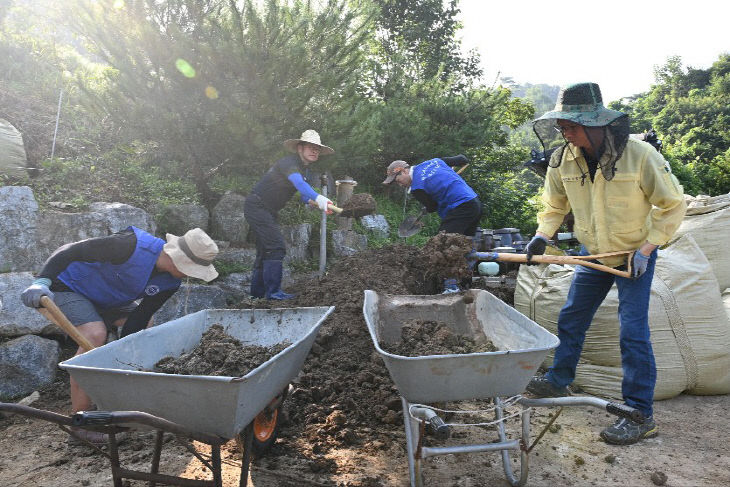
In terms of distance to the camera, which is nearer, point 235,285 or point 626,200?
point 626,200

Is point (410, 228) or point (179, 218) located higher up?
point (179, 218)

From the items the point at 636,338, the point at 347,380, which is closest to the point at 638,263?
the point at 636,338

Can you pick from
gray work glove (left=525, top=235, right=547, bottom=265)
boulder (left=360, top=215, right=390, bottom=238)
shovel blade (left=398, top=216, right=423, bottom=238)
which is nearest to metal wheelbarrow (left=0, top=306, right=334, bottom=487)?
gray work glove (left=525, top=235, right=547, bottom=265)

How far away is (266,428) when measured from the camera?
271cm

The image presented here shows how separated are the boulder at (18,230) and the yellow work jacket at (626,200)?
14.6 feet

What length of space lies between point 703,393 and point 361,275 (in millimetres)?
3401

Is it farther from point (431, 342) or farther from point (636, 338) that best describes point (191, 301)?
point (636, 338)

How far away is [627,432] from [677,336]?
102 cm

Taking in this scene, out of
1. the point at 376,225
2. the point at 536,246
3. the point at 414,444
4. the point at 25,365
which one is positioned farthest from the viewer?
the point at 376,225

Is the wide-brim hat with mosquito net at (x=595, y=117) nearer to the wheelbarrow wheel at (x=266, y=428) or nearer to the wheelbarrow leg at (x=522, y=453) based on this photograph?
the wheelbarrow leg at (x=522, y=453)

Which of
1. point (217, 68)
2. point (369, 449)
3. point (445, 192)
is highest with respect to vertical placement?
point (217, 68)

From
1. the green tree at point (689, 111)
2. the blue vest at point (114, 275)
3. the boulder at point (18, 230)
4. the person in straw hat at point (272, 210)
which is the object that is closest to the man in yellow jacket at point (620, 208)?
the blue vest at point (114, 275)

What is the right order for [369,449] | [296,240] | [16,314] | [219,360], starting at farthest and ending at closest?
[296,240]
[16,314]
[369,449]
[219,360]

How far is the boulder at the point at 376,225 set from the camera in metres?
8.73
